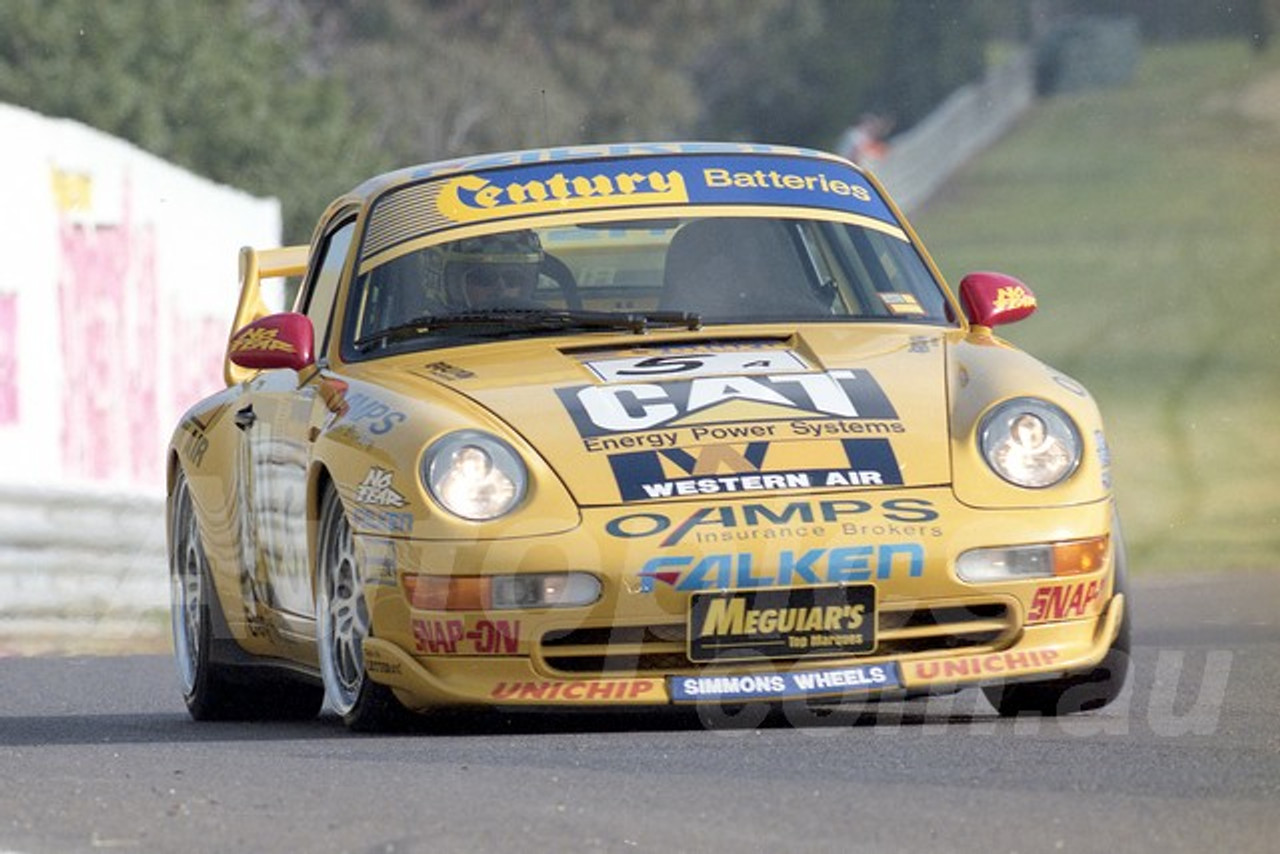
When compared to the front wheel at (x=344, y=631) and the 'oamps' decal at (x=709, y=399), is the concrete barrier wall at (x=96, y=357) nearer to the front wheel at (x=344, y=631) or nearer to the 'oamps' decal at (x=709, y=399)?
the front wheel at (x=344, y=631)

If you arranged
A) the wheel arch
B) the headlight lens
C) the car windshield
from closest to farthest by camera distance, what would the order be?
the headlight lens
the wheel arch
the car windshield

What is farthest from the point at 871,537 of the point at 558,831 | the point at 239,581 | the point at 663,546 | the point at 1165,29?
the point at 1165,29

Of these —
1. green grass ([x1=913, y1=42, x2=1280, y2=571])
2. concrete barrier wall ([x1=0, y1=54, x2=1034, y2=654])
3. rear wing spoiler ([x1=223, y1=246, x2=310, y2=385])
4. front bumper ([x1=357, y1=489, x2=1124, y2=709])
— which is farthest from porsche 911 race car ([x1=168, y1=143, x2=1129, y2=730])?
green grass ([x1=913, y1=42, x2=1280, y2=571])

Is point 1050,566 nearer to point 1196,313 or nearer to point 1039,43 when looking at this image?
point 1196,313

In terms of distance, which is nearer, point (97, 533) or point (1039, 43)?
point (97, 533)

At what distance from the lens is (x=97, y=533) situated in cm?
1317

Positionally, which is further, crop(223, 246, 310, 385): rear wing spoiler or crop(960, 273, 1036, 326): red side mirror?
crop(223, 246, 310, 385): rear wing spoiler

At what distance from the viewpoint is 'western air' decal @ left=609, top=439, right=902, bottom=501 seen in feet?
22.1

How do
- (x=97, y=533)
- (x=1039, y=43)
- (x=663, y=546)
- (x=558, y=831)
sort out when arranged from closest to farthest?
1. (x=558, y=831)
2. (x=663, y=546)
3. (x=97, y=533)
4. (x=1039, y=43)

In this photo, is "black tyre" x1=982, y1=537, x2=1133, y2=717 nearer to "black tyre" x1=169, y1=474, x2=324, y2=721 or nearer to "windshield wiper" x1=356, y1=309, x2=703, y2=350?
"windshield wiper" x1=356, y1=309, x2=703, y2=350

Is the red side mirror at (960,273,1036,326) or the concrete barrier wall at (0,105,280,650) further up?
the red side mirror at (960,273,1036,326)

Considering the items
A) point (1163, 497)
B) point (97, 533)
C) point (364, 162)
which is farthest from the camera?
point (364, 162)

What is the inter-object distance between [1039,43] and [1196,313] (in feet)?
96.4

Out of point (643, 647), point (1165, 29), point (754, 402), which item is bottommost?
point (1165, 29)
